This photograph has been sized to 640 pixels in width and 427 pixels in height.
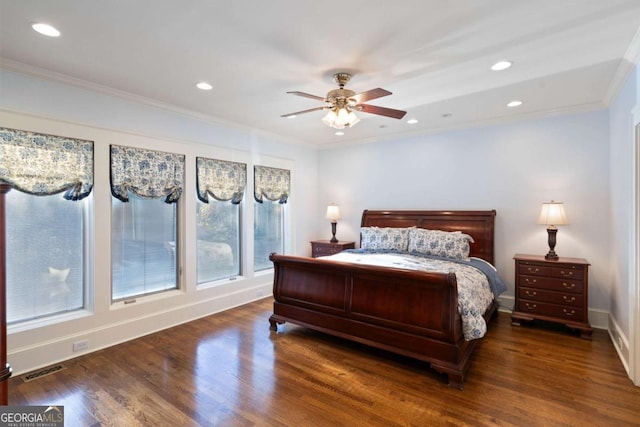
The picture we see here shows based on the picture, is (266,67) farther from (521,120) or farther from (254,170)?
(521,120)

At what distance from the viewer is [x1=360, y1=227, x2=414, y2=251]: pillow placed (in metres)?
4.62

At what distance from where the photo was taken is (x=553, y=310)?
12.0ft

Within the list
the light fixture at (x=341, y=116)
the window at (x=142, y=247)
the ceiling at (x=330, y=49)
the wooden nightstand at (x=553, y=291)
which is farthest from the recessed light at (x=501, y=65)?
the window at (x=142, y=247)

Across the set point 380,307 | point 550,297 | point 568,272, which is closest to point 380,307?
point 380,307

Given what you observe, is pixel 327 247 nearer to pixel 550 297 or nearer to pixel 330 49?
pixel 550 297

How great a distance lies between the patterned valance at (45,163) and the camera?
8.89ft

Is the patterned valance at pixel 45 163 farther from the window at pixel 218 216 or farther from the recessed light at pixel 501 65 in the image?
the recessed light at pixel 501 65

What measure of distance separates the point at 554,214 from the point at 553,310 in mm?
1100

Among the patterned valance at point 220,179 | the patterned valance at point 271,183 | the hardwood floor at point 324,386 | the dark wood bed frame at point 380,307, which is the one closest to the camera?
the hardwood floor at point 324,386

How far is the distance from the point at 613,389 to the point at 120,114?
511cm

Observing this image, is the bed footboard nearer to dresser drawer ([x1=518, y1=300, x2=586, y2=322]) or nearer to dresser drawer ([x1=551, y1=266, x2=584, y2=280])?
dresser drawer ([x1=518, y1=300, x2=586, y2=322])

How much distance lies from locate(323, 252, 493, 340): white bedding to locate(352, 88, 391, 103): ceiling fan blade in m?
1.72

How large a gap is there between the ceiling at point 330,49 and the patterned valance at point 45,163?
59cm

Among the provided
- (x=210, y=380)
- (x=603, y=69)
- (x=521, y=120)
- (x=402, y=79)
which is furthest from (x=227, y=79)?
A: (x=521, y=120)
